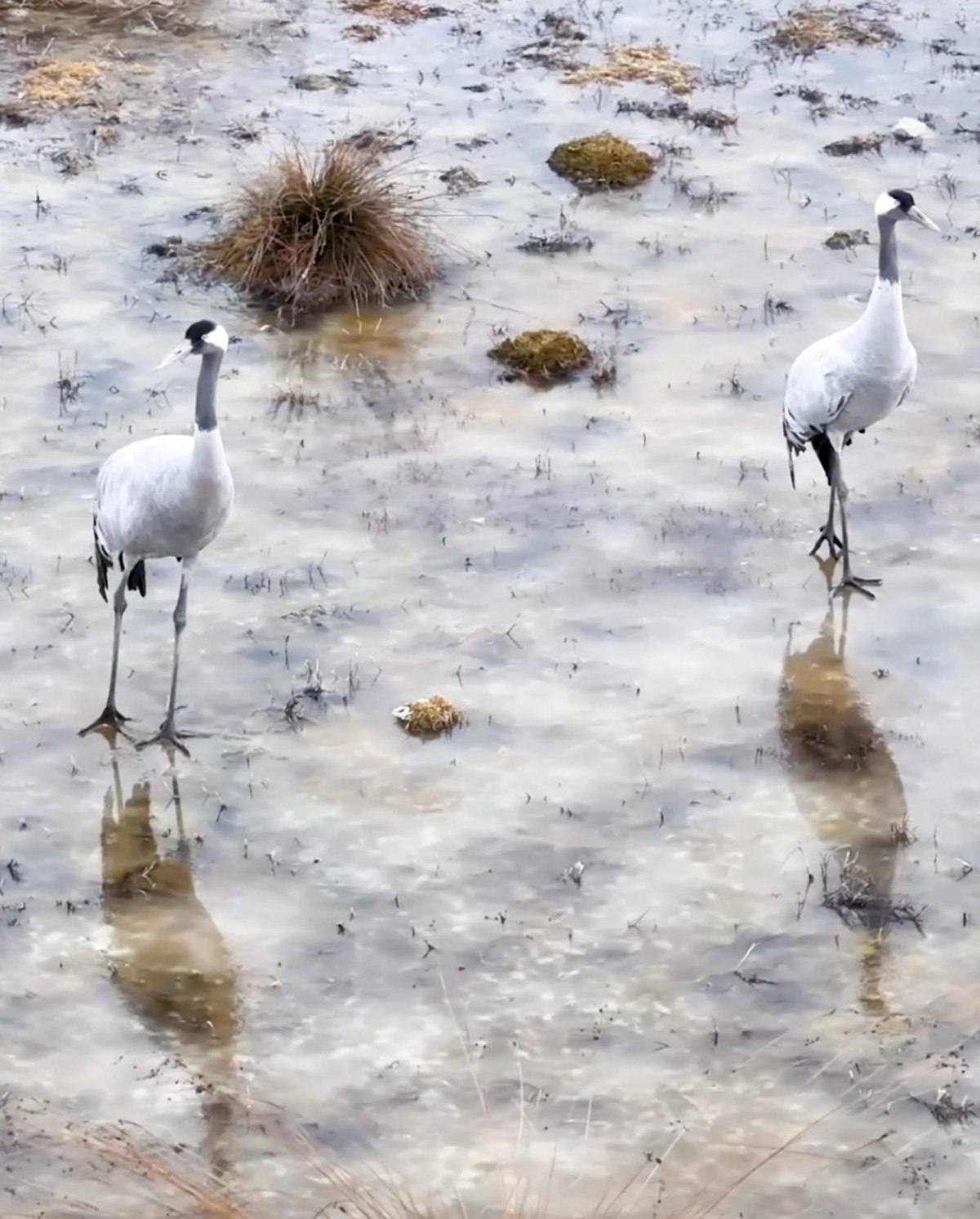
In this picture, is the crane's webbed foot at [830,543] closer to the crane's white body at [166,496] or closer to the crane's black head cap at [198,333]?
the crane's white body at [166,496]

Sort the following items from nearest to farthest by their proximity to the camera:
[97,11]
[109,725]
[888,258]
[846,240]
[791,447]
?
[109,725] → [888,258] → [791,447] → [846,240] → [97,11]

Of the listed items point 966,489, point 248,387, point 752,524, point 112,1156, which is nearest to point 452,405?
point 248,387

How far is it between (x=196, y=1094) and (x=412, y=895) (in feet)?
5.82

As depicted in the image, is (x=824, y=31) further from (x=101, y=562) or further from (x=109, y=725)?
(x=109, y=725)

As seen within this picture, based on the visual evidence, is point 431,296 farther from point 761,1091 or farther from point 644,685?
point 761,1091

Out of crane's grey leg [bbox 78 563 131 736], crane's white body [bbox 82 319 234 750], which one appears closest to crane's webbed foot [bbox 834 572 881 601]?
crane's white body [bbox 82 319 234 750]

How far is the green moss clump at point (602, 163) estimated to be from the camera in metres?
19.3

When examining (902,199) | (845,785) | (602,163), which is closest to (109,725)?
(845,785)

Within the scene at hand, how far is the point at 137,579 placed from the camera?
38.3ft

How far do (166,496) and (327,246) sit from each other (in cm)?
647

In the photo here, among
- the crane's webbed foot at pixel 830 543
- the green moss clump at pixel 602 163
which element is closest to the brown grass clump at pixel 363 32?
the green moss clump at pixel 602 163

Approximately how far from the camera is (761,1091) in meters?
8.70

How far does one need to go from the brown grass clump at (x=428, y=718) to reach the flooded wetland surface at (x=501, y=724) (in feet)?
0.33

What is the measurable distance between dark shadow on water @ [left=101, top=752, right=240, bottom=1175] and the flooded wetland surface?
26mm
